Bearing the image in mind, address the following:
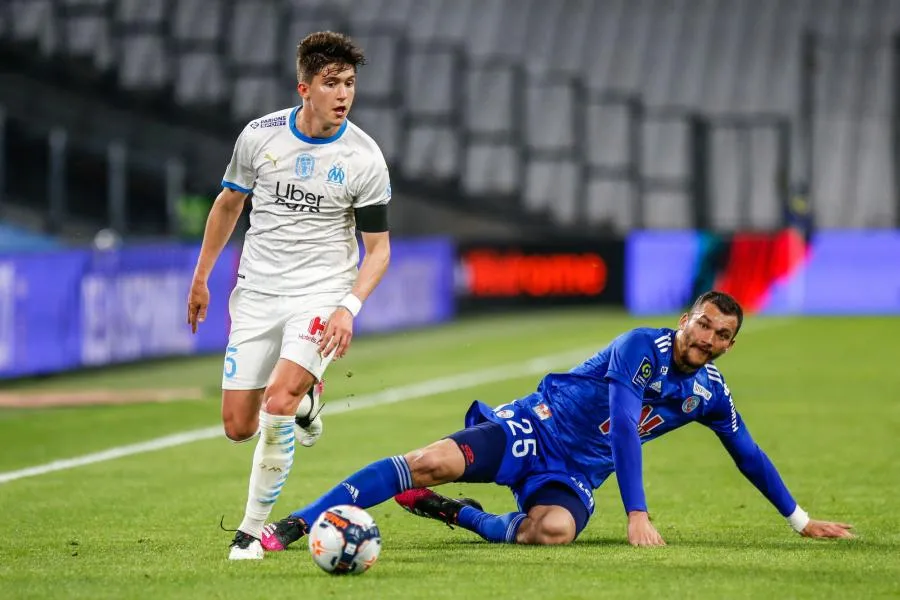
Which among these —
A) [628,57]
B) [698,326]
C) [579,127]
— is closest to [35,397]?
[698,326]

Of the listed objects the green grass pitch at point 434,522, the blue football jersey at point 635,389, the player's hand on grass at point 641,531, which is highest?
the blue football jersey at point 635,389

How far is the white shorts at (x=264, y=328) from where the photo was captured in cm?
696

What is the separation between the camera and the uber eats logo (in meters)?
7.03

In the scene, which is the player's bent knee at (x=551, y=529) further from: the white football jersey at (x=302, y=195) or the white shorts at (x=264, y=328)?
the white football jersey at (x=302, y=195)

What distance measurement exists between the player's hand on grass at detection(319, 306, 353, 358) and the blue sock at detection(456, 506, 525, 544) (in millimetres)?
999

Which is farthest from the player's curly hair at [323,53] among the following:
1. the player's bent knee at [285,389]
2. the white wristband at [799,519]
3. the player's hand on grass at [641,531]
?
the white wristband at [799,519]

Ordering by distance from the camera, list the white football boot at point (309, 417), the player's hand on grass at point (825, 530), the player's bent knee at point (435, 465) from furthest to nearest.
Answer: the white football boot at point (309, 417) < the player's hand on grass at point (825, 530) < the player's bent knee at point (435, 465)

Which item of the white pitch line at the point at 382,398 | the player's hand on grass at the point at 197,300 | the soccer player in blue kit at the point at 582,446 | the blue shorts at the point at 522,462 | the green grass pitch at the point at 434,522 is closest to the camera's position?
the green grass pitch at the point at 434,522

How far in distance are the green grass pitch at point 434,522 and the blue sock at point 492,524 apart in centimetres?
11

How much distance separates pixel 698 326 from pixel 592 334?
15483 mm

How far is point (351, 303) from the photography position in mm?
6852

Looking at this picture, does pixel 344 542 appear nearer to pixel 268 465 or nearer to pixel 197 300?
pixel 268 465

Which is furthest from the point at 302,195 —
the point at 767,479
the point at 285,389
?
the point at 767,479

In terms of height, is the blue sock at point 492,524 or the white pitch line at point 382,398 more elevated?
the blue sock at point 492,524
